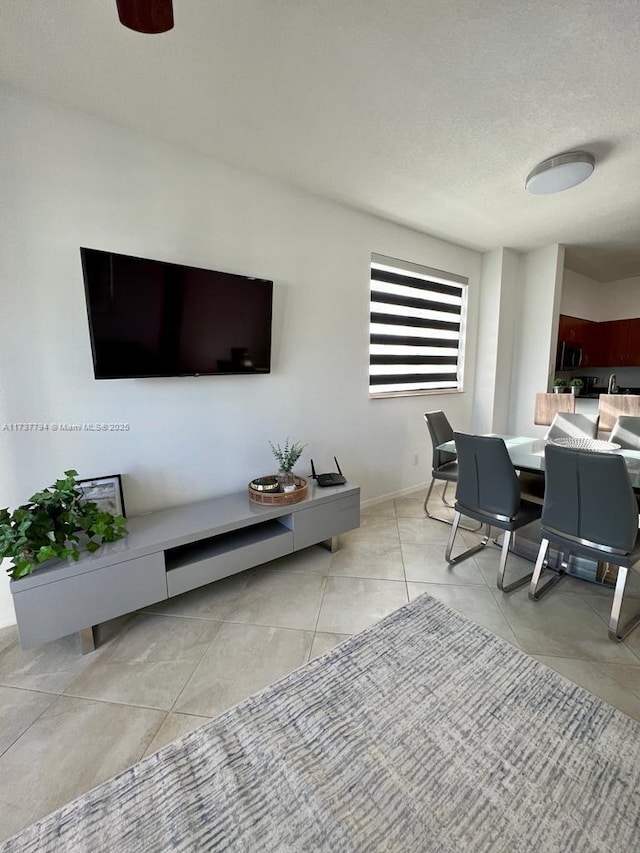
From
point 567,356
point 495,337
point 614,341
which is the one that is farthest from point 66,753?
point 614,341

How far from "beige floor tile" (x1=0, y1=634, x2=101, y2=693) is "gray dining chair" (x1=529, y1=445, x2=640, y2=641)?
2.52 meters

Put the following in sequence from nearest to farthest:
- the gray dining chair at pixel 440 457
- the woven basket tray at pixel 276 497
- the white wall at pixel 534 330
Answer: the woven basket tray at pixel 276 497 < the gray dining chair at pixel 440 457 < the white wall at pixel 534 330

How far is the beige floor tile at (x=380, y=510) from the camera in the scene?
3.21 m

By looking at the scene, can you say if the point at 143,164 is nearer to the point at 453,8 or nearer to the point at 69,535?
the point at 453,8

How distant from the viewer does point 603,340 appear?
525 centimetres

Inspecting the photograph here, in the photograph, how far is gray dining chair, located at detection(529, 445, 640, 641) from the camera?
1604 millimetres

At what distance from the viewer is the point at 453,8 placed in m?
1.29

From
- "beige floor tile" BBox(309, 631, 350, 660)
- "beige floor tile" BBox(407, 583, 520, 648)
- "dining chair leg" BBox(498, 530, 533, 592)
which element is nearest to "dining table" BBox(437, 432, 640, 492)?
"dining chair leg" BBox(498, 530, 533, 592)

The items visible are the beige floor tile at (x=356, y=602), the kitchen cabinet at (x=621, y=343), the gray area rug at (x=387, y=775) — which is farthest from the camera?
the kitchen cabinet at (x=621, y=343)

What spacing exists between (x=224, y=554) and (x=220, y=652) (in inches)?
19.4

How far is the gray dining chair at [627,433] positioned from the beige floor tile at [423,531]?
4.96 feet

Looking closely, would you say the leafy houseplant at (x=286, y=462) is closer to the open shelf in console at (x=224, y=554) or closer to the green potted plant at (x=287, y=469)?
the green potted plant at (x=287, y=469)

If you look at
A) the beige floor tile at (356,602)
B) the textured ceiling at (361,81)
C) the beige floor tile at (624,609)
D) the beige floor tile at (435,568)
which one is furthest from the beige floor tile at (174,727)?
the textured ceiling at (361,81)

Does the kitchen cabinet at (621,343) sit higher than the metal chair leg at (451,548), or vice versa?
the kitchen cabinet at (621,343)
